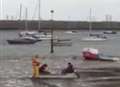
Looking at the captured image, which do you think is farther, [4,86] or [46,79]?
[46,79]

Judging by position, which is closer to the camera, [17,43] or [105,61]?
[105,61]

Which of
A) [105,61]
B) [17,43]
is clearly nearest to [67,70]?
[105,61]

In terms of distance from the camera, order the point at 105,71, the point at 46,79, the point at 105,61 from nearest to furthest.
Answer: the point at 46,79 → the point at 105,71 → the point at 105,61

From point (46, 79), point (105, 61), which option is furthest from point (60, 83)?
point (105, 61)

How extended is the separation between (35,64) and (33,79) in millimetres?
910

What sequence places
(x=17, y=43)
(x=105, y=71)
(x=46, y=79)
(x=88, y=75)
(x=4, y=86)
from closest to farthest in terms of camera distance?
1. (x=4, y=86)
2. (x=46, y=79)
3. (x=88, y=75)
4. (x=105, y=71)
5. (x=17, y=43)

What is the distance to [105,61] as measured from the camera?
4497cm

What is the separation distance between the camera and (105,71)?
3472cm

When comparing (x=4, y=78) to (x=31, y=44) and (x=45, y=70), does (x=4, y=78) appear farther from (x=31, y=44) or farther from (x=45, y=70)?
(x=31, y=44)

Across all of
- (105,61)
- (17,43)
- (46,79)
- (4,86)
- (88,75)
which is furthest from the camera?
(17,43)

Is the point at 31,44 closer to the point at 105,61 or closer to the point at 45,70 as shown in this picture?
the point at 105,61

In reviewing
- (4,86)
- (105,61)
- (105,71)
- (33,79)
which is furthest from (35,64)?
(105,61)

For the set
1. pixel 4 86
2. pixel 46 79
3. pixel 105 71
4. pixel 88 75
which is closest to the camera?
pixel 4 86

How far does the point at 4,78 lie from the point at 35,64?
2.19 m
